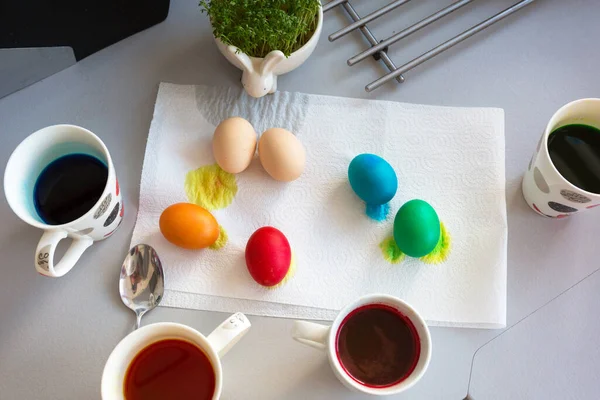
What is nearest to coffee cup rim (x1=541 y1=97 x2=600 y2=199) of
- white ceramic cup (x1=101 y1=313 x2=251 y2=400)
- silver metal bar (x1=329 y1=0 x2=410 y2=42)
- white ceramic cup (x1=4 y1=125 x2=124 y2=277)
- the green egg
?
the green egg

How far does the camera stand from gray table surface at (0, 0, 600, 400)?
25.8 inches

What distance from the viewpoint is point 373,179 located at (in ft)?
2.25

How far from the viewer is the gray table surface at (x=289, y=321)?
0.65 metres

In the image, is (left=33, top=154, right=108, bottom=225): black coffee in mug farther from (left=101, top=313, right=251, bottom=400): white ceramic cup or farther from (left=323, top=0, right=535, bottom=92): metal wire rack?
(left=323, top=0, right=535, bottom=92): metal wire rack

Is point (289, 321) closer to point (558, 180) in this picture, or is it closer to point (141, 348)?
point (141, 348)

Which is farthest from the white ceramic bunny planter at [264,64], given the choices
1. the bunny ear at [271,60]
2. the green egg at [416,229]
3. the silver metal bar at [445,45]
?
the green egg at [416,229]

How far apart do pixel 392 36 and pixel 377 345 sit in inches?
16.7

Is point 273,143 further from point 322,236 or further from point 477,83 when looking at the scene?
point 477,83

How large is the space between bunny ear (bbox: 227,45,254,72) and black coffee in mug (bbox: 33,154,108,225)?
20cm

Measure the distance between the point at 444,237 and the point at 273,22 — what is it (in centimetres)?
34

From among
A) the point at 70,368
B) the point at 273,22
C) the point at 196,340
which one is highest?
the point at 273,22

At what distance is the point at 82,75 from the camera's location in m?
0.78

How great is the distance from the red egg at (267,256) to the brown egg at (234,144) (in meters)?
0.09

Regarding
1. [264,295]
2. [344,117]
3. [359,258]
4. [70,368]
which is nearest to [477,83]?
[344,117]
